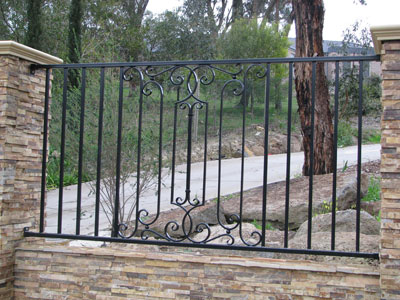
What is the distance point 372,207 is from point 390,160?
9.80 ft

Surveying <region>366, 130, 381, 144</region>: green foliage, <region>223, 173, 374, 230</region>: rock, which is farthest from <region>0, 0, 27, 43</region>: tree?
<region>366, 130, 381, 144</region>: green foliage

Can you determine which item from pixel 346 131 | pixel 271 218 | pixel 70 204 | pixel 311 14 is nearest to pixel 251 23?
pixel 346 131

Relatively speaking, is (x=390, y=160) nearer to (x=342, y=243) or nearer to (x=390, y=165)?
(x=390, y=165)

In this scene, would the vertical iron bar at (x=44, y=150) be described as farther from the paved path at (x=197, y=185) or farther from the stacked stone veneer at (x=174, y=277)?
the paved path at (x=197, y=185)

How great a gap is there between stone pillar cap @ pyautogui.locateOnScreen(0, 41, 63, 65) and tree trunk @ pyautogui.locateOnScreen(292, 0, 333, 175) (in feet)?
14.3

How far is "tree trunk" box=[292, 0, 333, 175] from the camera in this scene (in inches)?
265

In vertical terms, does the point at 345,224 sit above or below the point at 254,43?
below

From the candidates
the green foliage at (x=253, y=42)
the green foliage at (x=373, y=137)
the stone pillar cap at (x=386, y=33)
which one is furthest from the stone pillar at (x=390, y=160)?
the green foliage at (x=253, y=42)

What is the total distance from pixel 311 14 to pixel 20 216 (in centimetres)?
537

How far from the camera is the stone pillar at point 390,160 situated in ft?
8.04

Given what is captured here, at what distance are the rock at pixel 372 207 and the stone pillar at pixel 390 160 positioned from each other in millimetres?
2779

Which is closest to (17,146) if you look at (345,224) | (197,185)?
(345,224)

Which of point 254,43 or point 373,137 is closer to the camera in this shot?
point 373,137

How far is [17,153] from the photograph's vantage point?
10.3 feet
